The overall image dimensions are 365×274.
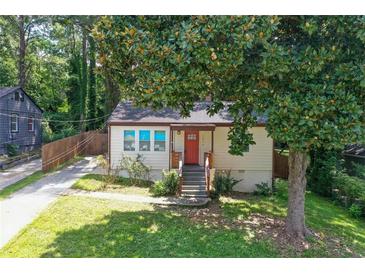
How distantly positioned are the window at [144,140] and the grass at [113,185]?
1716 mm

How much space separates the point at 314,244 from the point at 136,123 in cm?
945

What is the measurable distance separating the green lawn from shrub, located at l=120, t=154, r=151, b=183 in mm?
3516

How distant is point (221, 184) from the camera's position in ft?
A: 43.5

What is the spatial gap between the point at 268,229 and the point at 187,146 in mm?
6914

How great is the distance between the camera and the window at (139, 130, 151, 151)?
48.7ft

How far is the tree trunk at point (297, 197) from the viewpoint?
8523 millimetres

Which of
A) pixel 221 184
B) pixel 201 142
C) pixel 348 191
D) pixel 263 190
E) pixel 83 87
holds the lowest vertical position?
pixel 263 190

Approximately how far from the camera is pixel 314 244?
8172 millimetres

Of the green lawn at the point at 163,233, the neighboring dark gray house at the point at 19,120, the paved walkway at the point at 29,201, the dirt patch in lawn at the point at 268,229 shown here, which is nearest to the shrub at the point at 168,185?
the green lawn at the point at 163,233

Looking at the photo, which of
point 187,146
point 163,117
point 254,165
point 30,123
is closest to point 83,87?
point 30,123

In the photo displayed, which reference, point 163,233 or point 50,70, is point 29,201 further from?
point 50,70

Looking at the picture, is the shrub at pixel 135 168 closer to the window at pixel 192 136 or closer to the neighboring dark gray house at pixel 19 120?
the window at pixel 192 136
